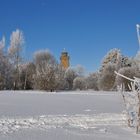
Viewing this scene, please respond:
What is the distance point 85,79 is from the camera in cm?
7319

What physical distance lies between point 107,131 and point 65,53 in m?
97.4

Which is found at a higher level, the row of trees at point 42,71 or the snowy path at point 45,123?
the row of trees at point 42,71

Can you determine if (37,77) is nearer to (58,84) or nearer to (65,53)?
(58,84)

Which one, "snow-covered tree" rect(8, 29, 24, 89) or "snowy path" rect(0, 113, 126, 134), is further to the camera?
"snow-covered tree" rect(8, 29, 24, 89)

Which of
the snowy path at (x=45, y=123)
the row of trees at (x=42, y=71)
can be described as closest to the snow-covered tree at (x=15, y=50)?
the row of trees at (x=42, y=71)

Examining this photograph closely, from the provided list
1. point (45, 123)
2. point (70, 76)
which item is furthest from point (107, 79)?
point (45, 123)

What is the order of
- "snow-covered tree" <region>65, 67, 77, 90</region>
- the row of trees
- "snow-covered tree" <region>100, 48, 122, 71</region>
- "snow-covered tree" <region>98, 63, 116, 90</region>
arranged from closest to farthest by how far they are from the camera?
the row of trees, "snow-covered tree" <region>98, 63, 116, 90</region>, "snow-covered tree" <region>100, 48, 122, 71</region>, "snow-covered tree" <region>65, 67, 77, 90</region>

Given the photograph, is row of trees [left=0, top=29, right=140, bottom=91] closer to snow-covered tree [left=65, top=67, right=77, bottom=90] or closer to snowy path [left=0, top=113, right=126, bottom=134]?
snow-covered tree [left=65, top=67, right=77, bottom=90]

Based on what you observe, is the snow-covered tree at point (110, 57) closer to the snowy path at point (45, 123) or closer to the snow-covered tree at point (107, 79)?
the snow-covered tree at point (107, 79)

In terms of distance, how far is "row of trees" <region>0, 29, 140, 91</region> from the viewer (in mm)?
54312

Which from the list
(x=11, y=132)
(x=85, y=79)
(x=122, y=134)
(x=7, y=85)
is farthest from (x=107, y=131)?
(x=85, y=79)

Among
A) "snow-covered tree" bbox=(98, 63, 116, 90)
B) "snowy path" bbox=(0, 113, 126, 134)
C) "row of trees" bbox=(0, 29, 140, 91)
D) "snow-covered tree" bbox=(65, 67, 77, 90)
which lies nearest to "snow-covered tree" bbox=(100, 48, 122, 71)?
"row of trees" bbox=(0, 29, 140, 91)

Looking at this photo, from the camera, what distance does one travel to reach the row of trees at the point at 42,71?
54.3 metres

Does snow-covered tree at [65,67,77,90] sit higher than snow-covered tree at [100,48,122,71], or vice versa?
snow-covered tree at [100,48,122,71]
